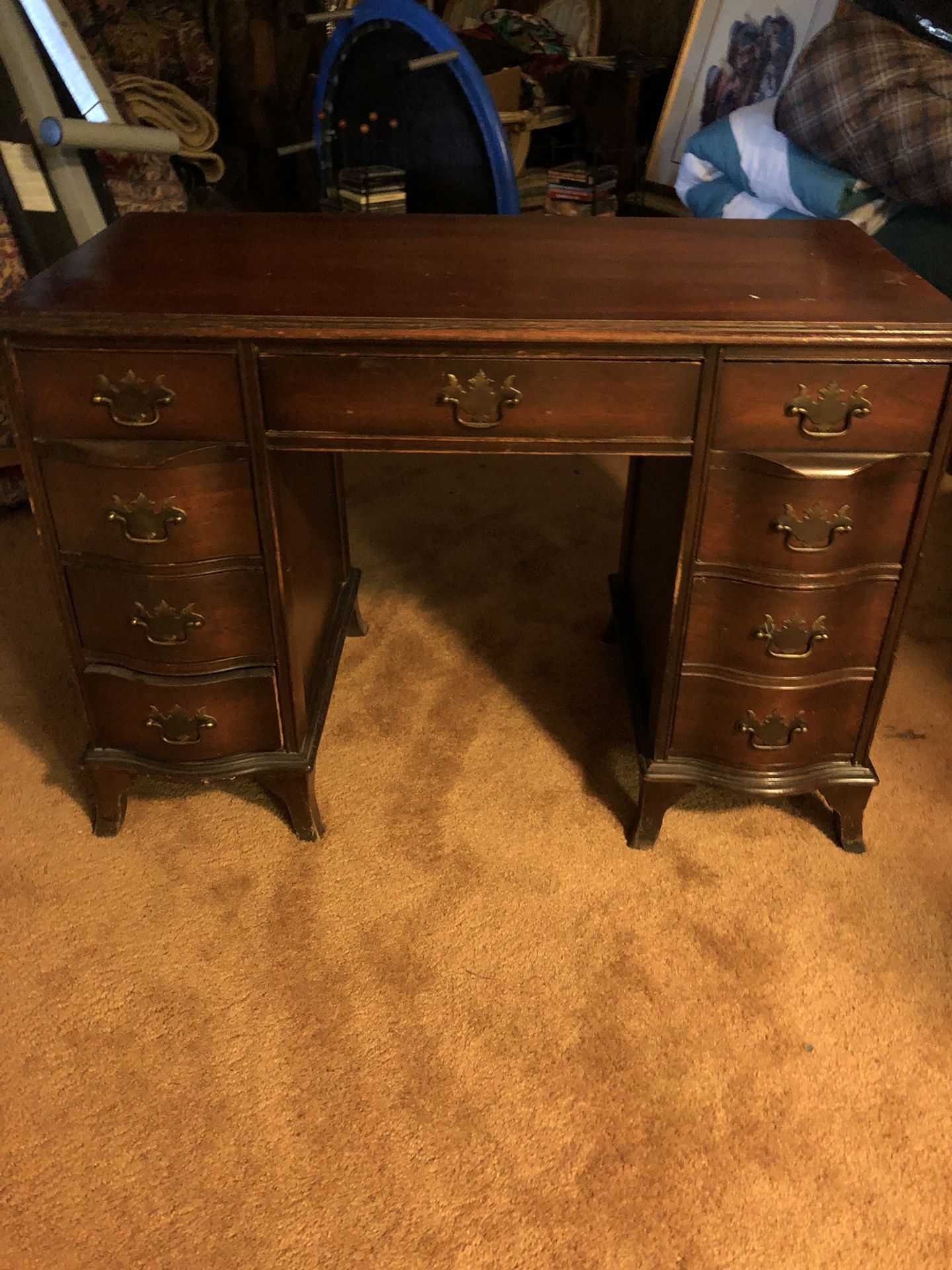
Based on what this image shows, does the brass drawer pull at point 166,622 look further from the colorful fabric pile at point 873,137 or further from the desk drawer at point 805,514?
the colorful fabric pile at point 873,137

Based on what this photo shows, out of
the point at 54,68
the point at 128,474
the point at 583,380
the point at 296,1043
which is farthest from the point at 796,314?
the point at 54,68

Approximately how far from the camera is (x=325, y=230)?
4.71ft

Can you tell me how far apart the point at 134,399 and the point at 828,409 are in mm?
818

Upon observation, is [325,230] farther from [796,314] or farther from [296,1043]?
[296,1043]

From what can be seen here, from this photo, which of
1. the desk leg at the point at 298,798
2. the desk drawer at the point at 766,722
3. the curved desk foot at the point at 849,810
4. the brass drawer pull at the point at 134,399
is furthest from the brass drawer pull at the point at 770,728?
the brass drawer pull at the point at 134,399

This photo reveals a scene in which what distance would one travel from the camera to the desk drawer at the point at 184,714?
1.40m

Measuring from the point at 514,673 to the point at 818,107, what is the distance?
51.1 inches

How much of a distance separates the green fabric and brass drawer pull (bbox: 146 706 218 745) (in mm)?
1608

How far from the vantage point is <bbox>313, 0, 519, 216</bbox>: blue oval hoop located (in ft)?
7.02

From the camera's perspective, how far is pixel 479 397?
3.80ft

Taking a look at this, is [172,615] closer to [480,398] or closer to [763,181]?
[480,398]

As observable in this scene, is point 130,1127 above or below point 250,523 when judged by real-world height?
below

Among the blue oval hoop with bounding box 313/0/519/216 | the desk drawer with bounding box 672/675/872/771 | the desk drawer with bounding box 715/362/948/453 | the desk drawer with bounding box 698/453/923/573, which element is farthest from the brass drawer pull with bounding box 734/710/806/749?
the blue oval hoop with bounding box 313/0/519/216

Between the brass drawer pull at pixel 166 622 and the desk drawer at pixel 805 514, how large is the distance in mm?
681
